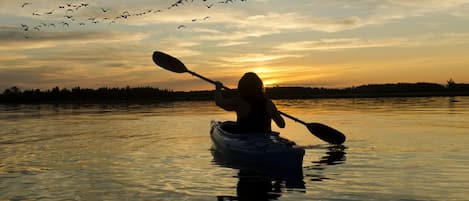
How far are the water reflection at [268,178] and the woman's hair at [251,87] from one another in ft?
5.23

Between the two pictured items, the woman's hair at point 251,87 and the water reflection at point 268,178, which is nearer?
the water reflection at point 268,178

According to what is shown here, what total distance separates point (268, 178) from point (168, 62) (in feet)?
27.0

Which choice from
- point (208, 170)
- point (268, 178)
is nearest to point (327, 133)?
point (208, 170)

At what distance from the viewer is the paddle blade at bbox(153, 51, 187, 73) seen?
18.0m

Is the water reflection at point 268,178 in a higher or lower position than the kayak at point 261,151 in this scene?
lower

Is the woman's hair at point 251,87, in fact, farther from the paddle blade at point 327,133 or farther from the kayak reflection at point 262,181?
the paddle blade at point 327,133

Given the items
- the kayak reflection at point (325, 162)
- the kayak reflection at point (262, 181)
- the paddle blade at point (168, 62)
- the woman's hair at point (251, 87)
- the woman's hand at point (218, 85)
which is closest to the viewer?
the kayak reflection at point (262, 181)

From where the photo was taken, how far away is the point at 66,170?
12.5 metres

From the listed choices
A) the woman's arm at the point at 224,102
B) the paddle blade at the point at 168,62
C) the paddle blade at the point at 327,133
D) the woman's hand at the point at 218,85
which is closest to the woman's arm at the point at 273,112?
the woman's arm at the point at 224,102

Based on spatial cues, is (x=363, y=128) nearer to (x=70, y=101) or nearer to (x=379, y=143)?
(x=379, y=143)

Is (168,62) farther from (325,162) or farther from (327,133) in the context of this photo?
(325,162)

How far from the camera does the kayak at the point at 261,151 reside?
1167 cm

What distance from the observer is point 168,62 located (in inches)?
717

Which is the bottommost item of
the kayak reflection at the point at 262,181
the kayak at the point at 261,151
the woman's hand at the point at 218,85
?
the kayak reflection at the point at 262,181
